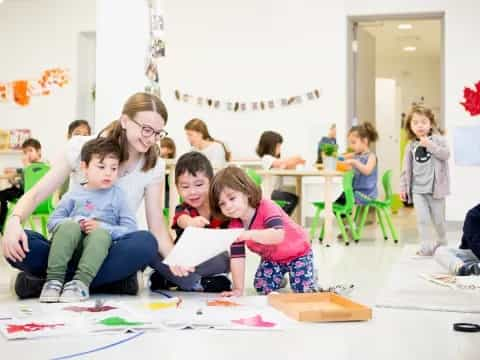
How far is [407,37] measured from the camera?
877cm

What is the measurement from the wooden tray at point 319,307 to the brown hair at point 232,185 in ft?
1.19

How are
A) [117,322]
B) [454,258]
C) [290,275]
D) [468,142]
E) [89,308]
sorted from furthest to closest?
[468,142], [454,258], [290,275], [89,308], [117,322]

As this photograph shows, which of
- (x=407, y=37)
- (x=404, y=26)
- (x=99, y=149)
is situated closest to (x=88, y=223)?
(x=99, y=149)

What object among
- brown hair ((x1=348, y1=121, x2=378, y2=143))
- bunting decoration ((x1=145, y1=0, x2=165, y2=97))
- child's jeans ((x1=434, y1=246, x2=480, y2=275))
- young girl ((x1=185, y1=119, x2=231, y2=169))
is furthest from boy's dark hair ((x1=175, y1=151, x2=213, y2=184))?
brown hair ((x1=348, y1=121, x2=378, y2=143))

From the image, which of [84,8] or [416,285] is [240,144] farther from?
[416,285]

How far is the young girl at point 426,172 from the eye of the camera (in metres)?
4.01

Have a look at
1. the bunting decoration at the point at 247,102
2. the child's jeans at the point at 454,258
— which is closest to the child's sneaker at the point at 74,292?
the child's jeans at the point at 454,258

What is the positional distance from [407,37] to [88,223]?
289 inches

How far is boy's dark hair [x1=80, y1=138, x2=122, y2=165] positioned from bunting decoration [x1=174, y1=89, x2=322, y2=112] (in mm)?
4004

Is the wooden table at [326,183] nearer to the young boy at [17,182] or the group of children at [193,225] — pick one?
the young boy at [17,182]

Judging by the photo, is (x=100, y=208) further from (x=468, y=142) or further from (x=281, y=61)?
(x=281, y=61)

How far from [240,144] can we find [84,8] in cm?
189

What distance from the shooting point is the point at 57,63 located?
562cm

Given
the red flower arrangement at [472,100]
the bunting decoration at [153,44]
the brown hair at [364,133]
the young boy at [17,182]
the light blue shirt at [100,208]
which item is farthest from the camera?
the red flower arrangement at [472,100]
